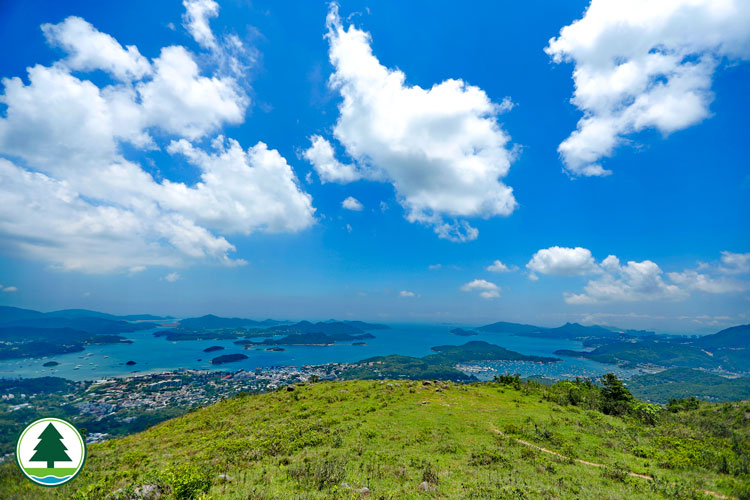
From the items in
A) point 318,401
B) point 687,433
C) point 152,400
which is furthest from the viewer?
point 152,400

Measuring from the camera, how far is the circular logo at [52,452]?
6266 mm

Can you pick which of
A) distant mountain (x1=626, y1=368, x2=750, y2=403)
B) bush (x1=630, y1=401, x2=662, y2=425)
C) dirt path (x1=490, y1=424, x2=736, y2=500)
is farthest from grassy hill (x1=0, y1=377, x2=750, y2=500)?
distant mountain (x1=626, y1=368, x2=750, y2=403)

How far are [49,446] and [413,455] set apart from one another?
14.6 m

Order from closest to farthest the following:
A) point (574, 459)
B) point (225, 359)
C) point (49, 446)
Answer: point (49, 446), point (574, 459), point (225, 359)

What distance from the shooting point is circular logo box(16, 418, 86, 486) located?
6.27 meters

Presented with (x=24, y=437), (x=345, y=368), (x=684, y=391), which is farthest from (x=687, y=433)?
(x=684, y=391)

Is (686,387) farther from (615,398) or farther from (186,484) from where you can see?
(186,484)

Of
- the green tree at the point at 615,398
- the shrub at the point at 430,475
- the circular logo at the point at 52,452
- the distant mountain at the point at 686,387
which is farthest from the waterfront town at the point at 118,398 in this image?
the distant mountain at the point at 686,387

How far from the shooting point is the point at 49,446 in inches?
251

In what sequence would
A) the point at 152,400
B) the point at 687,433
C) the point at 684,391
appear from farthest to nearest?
the point at 684,391 < the point at 152,400 < the point at 687,433

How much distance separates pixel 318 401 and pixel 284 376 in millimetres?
98094

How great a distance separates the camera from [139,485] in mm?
9906

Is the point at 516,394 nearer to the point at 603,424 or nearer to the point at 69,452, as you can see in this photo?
the point at 603,424

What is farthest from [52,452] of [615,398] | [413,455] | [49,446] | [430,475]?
[615,398]
